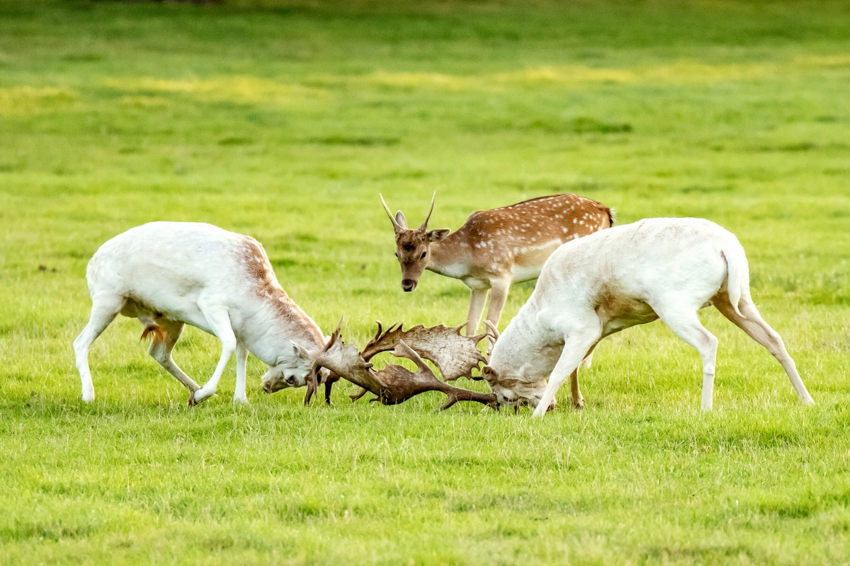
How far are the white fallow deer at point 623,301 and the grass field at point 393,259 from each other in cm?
35

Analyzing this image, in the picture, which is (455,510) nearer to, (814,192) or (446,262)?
(446,262)

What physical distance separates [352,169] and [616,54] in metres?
17.6

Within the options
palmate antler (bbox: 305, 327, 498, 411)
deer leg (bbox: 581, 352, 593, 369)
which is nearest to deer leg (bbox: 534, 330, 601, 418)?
palmate antler (bbox: 305, 327, 498, 411)

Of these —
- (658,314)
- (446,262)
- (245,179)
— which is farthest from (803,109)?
(658,314)

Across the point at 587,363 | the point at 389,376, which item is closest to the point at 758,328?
the point at 587,363

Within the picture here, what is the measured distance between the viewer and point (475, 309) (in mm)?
11211

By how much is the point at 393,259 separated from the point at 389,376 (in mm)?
7345

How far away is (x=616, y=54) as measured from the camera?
38156mm

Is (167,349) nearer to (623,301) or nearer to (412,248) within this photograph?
(412,248)

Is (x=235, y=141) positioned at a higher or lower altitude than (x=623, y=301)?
lower

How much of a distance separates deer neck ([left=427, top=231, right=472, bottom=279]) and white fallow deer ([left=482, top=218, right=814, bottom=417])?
2.75 meters

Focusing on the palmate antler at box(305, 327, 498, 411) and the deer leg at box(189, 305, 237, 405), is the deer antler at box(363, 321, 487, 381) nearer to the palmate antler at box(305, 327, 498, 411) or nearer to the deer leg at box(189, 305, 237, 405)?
the palmate antler at box(305, 327, 498, 411)

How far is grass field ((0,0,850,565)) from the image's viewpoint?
5703mm

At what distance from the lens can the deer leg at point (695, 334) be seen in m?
7.72
